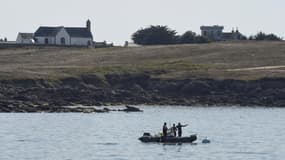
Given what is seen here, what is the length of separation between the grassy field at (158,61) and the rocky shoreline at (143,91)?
2829 mm

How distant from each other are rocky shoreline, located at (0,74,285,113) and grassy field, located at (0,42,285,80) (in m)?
2.83

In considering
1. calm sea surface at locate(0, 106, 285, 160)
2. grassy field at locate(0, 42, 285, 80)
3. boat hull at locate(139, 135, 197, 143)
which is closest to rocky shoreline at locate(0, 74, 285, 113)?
grassy field at locate(0, 42, 285, 80)

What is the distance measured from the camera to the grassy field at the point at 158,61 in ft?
473

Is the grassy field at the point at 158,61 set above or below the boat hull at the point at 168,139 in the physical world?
above

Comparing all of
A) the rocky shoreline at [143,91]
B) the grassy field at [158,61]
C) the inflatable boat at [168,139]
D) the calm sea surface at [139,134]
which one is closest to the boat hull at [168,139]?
the inflatable boat at [168,139]

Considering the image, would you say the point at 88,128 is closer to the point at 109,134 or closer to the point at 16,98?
the point at 109,134

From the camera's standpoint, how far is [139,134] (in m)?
95.3

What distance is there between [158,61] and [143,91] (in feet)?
101

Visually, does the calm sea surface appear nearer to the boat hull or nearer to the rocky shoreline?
the boat hull

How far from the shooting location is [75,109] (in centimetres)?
12044

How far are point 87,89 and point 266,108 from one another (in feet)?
64.8

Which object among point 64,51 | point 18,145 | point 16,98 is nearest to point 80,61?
point 64,51

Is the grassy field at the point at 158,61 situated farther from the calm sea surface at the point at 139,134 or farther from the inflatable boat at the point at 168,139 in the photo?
the inflatable boat at the point at 168,139

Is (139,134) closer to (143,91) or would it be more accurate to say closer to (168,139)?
(168,139)
